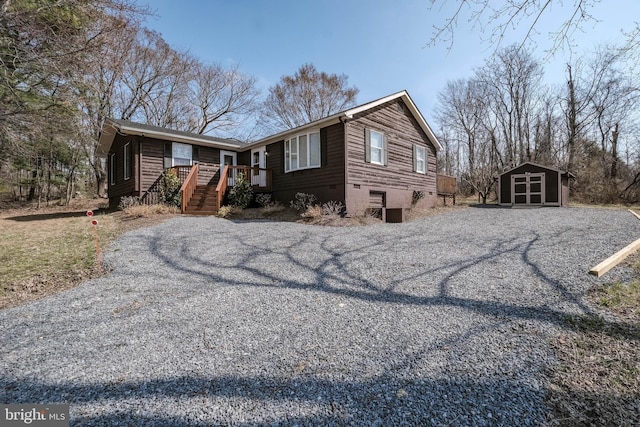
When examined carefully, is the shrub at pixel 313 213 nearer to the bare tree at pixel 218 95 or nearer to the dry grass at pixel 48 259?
the dry grass at pixel 48 259

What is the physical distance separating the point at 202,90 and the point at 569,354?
3093 centimetres

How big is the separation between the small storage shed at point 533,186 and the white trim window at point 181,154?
1741 cm

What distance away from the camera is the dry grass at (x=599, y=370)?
185 centimetres

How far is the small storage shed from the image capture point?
15.0 m

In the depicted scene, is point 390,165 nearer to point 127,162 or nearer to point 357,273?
point 357,273

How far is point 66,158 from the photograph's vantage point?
21.1 metres

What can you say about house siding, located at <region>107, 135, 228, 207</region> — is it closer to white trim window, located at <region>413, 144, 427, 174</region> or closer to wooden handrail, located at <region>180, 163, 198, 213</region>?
wooden handrail, located at <region>180, 163, 198, 213</region>

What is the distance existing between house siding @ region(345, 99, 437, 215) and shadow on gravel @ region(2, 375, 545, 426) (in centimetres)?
897

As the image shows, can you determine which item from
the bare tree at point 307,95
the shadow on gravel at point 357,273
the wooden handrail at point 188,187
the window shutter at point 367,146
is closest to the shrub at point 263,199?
the wooden handrail at point 188,187

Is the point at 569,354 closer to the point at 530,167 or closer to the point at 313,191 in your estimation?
the point at 313,191

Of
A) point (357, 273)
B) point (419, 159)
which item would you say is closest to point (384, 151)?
point (419, 159)

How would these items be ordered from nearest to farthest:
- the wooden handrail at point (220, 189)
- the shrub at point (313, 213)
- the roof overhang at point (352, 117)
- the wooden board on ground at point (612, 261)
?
the wooden board on ground at point (612, 261) → the shrub at point (313, 213) → the roof overhang at point (352, 117) → the wooden handrail at point (220, 189)

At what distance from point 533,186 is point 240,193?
15.7 m

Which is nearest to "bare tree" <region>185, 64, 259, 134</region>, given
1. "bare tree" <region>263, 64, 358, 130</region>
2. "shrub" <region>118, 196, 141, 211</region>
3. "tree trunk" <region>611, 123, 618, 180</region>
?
"bare tree" <region>263, 64, 358, 130</region>
